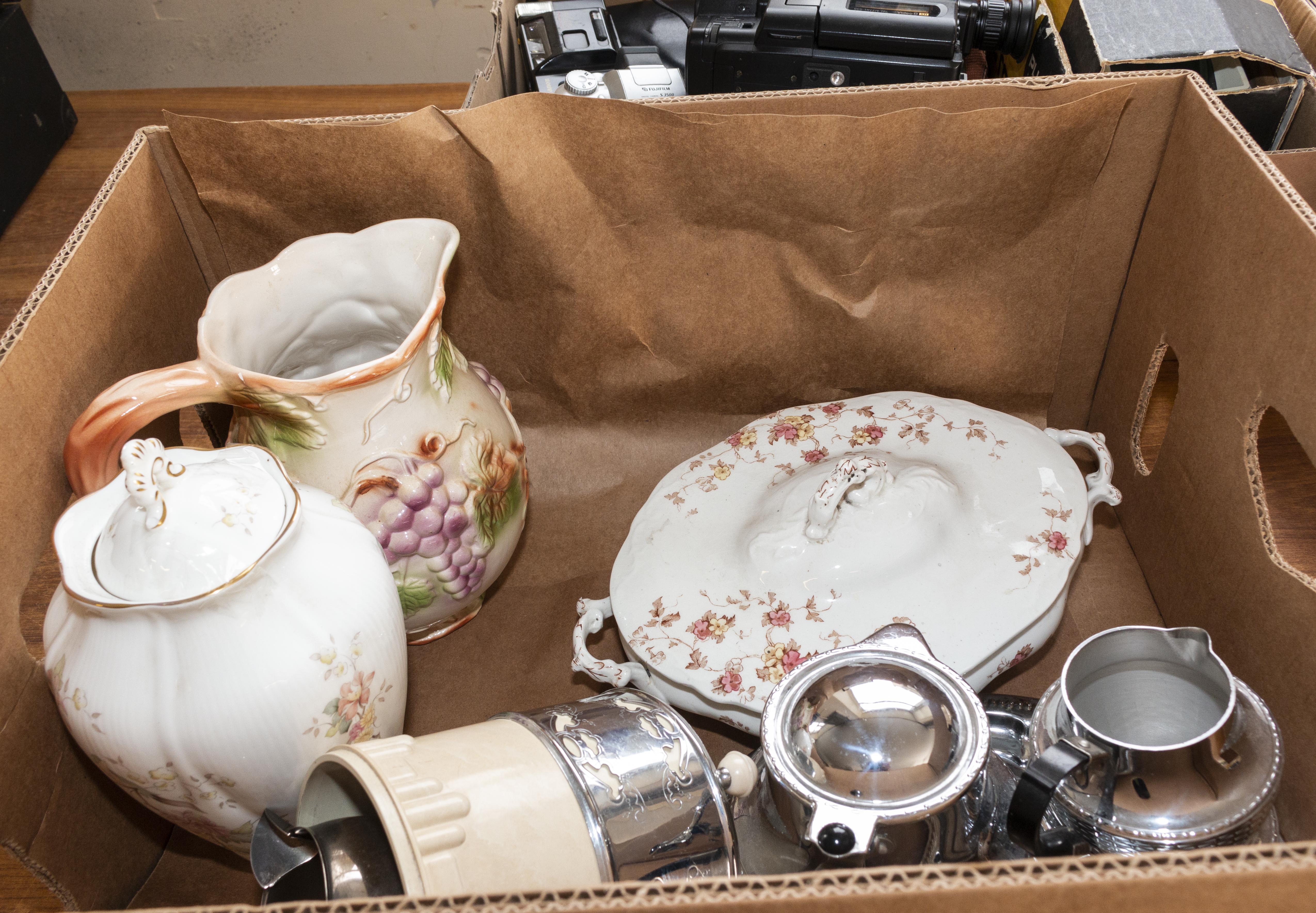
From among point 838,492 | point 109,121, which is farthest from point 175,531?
point 109,121

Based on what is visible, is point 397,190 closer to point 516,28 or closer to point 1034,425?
point 516,28

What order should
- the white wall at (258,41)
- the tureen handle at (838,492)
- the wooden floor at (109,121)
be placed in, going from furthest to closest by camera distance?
1. the white wall at (258,41)
2. the wooden floor at (109,121)
3. the tureen handle at (838,492)

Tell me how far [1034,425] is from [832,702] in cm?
38

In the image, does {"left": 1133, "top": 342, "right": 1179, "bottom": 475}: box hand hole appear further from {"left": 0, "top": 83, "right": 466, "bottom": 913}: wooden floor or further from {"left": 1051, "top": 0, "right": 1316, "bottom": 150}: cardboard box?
{"left": 0, "top": 83, "right": 466, "bottom": 913}: wooden floor

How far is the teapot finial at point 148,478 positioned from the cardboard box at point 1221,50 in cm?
70

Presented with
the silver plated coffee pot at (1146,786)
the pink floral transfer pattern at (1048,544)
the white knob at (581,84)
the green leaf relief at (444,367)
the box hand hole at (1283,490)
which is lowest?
the box hand hole at (1283,490)

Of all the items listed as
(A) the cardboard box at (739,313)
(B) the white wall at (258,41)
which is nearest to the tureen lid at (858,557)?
(A) the cardboard box at (739,313)

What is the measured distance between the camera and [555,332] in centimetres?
81

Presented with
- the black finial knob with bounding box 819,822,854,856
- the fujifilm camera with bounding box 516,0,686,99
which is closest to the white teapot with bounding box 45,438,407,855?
the black finial knob with bounding box 819,822,854,856

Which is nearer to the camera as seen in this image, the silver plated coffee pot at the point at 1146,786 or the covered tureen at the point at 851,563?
the silver plated coffee pot at the point at 1146,786

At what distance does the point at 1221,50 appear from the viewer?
748 millimetres

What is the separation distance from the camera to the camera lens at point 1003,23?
2.80 ft

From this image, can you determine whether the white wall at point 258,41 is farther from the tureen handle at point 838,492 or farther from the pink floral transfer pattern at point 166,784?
the pink floral transfer pattern at point 166,784

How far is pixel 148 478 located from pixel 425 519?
203 millimetres
